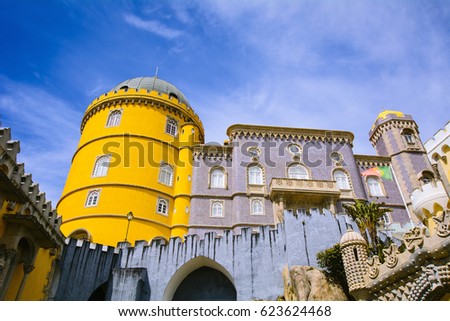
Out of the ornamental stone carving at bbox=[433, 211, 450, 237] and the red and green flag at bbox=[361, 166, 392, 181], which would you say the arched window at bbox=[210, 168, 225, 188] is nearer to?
the red and green flag at bbox=[361, 166, 392, 181]

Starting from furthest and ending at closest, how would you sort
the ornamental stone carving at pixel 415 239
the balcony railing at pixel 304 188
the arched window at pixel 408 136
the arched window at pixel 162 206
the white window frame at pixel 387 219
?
the arched window at pixel 408 136 < the white window frame at pixel 387 219 < the arched window at pixel 162 206 < the balcony railing at pixel 304 188 < the ornamental stone carving at pixel 415 239

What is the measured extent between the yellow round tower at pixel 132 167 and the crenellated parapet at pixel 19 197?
7377 millimetres

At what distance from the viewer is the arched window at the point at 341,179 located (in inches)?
1025

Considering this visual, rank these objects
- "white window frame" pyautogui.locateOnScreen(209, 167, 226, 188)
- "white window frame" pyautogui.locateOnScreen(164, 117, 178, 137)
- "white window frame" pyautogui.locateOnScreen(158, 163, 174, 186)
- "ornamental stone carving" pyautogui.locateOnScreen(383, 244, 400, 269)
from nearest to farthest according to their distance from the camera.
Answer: "ornamental stone carving" pyautogui.locateOnScreen(383, 244, 400, 269), "white window frame" pyautogui.locateOnScreen(158, 163, 174, 186), "white window frame" pyautogui.locateOnScreen(209, 167, 226, 188), "white window frame" pyautogui.locateOnScreen(164, 117, 178, 137)

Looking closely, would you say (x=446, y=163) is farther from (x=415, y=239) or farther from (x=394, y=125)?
(x=394, y=125)

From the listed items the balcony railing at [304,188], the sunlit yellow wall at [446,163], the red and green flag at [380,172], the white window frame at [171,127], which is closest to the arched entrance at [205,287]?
the balcony railing at [304,188]

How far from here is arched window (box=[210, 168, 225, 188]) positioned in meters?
25.9

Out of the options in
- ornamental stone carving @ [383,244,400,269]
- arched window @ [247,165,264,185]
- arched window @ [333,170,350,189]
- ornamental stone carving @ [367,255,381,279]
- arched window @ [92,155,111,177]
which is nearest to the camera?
ornamental stone carving @ [383,244,400,269]

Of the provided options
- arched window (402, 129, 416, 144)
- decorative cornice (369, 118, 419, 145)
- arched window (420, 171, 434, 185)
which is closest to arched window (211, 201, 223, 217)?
A: arched window (420, 171, 434, 185)

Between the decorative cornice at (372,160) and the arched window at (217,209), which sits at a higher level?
the decorative cornice at (372,160)

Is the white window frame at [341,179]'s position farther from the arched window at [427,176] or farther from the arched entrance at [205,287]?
the arched entrance at [205,287]

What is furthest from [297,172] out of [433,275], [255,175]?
[433,275]

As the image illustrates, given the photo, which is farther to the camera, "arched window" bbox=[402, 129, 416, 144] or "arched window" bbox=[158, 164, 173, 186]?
"arched window" bbox=[402, 129, 416, 144]

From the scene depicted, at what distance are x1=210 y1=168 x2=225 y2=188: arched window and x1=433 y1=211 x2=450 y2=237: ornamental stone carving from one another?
18187 millimetres
